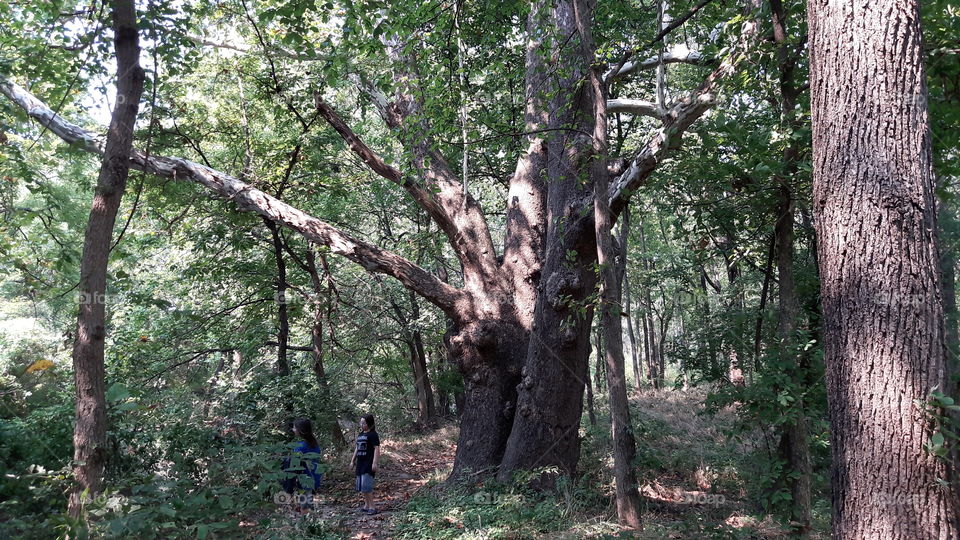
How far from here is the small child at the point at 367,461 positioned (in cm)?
858

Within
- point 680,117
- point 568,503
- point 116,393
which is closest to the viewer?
point 116,393

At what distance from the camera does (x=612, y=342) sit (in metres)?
6.26

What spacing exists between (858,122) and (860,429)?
1.66m

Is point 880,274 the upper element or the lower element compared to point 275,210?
lower

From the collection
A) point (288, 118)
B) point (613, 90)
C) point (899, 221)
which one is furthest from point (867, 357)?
point (288, 118)

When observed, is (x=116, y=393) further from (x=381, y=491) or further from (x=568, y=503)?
(x=381, y=491)

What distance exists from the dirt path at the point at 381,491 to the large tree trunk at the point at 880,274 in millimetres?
5287

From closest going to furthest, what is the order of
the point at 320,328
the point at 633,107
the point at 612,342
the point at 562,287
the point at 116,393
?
the point at 116,393 < the point at 612,342 < the point at 562,287 < the point at 633,107 < the point at 320,328

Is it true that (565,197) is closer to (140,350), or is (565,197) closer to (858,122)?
(858,122)

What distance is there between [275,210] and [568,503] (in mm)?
5576

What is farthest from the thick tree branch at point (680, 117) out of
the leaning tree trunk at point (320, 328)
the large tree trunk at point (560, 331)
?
the leaning tree trunk at point (320, 328)

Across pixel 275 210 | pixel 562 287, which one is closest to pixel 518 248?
pixel 562 287

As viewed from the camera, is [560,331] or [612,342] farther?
[560,331]

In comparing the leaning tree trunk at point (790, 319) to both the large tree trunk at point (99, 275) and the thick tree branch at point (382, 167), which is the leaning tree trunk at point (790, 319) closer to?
the thick tree branch at point (382, 167)
